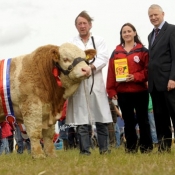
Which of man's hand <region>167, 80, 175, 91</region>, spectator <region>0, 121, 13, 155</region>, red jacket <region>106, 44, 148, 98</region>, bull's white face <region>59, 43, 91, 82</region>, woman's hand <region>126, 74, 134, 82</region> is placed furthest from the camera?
spectator <region>0, 121, 13, 155</region>

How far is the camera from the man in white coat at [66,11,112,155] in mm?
6922

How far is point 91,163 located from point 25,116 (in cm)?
183

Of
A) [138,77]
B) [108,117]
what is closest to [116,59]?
[138,77]

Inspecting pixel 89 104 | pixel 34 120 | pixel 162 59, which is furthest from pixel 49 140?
pixel 162 59

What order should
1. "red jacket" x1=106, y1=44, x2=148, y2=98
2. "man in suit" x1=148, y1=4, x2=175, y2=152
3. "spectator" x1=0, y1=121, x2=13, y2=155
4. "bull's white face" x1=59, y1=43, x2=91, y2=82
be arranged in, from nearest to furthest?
"man in suit" x1=148, y1=4, x2=175, y2=152 → "bull's white face" x1=59, y1=43, x2=91, y2=82 → "red jacket" x1=106, y1=44, x2=148, y2=98 → "spectator" x1=0, y1=121, x2=13, y2=155

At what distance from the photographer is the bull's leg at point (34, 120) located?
6.79 meters

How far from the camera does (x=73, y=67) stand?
675 cm

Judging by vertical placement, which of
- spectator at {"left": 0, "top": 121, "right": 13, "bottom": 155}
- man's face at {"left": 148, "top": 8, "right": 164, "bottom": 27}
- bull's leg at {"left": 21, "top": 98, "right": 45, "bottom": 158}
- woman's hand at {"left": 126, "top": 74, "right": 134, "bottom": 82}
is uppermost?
man's face at {"left": 148, "top": 8, "right": 164, "bottom": 27}

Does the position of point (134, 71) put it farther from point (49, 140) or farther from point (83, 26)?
point (49, 140)

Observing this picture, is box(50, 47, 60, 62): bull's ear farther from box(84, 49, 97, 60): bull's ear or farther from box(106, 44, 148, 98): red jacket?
box(106, 44, 148, 98): red jacket

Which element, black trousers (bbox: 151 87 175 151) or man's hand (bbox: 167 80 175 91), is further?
A: black trousers (bbox: 151 87 175 151)

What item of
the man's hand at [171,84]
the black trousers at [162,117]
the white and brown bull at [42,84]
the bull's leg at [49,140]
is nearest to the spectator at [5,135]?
the bull's leg at [49,140]

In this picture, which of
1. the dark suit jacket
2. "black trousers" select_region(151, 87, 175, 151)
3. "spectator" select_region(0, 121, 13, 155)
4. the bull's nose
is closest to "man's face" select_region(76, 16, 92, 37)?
the bull's nose

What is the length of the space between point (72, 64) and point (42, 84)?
23.5 inches
